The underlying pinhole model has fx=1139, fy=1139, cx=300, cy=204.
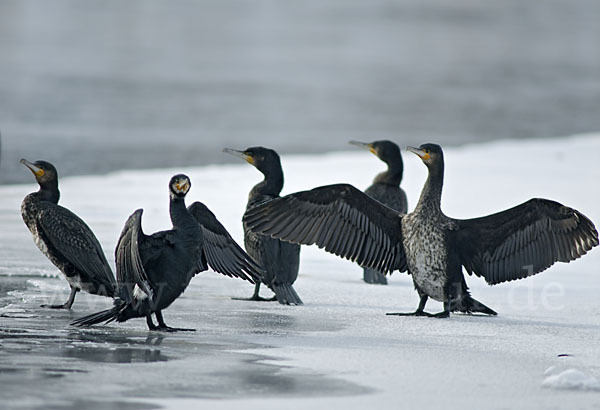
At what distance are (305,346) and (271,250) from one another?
1.88 meters

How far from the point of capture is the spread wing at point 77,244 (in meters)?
6.32

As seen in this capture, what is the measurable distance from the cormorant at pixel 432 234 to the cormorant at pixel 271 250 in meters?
0.33

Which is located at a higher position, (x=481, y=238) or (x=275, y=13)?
(x=275, y=13)

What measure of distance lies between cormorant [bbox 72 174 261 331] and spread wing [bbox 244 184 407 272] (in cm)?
62

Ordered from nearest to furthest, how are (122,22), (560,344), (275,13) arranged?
(560,344)
(122,22)
(275,13)

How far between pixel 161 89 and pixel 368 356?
16.3m

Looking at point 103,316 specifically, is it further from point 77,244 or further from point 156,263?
point 77,244

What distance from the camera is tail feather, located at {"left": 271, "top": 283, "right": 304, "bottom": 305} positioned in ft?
22.3

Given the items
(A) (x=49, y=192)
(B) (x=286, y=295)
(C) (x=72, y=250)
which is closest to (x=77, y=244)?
(C) (x=72, y=250)

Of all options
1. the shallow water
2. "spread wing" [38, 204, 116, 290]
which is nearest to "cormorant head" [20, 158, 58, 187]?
"spread wing" [38, 204, 116, 290]

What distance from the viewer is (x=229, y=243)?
663 cm

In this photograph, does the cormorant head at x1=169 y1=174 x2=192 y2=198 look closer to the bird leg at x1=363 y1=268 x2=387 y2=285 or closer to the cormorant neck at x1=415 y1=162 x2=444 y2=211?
the cormorant neck at x1=415 y1=162 x2=444 y2=211

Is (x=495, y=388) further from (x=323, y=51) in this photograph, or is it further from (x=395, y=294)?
(x=323, y=51)

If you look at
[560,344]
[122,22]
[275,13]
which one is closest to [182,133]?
[560,344]
